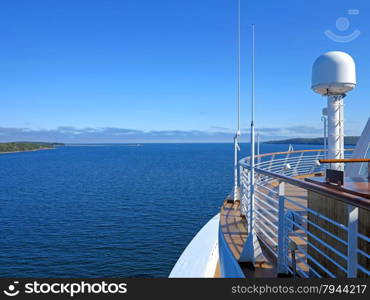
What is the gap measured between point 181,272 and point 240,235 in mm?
6317

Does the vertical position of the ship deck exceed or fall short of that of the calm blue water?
it exceeds it

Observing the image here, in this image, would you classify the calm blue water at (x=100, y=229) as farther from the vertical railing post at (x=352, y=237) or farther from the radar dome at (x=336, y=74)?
the vertical railing post at (x=352, y=237)

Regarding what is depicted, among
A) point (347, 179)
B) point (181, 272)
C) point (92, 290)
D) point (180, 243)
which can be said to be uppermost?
point (347, 179)

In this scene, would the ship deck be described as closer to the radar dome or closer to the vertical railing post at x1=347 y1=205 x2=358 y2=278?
the vertical railing post at x1=347 y1=205 x2=358 y2=278

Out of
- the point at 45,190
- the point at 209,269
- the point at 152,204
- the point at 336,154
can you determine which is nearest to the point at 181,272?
the point at 209,269

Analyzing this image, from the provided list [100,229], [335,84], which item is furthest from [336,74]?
[100,229]

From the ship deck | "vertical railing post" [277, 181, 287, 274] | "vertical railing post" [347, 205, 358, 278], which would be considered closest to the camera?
"vertical railing post" [347, 205, 358, 278]

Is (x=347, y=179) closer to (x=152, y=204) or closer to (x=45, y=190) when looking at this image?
(x=152, y=204)

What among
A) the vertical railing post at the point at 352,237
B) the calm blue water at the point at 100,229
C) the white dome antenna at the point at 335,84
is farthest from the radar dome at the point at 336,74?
the calm blue water at the point at 100,229

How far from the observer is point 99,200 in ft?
94.2

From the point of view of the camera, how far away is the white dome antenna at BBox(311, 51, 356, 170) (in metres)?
8.40

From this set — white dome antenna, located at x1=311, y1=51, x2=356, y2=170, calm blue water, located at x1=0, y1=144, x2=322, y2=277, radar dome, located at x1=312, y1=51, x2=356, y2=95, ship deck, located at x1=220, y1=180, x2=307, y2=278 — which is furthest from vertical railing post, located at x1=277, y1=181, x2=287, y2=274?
calm blue water, located at x1=0, y1=144, x2=322, y2=277

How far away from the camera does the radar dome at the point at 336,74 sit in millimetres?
8383

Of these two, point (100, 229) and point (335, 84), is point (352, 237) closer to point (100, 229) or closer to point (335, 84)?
point (335, 84)
